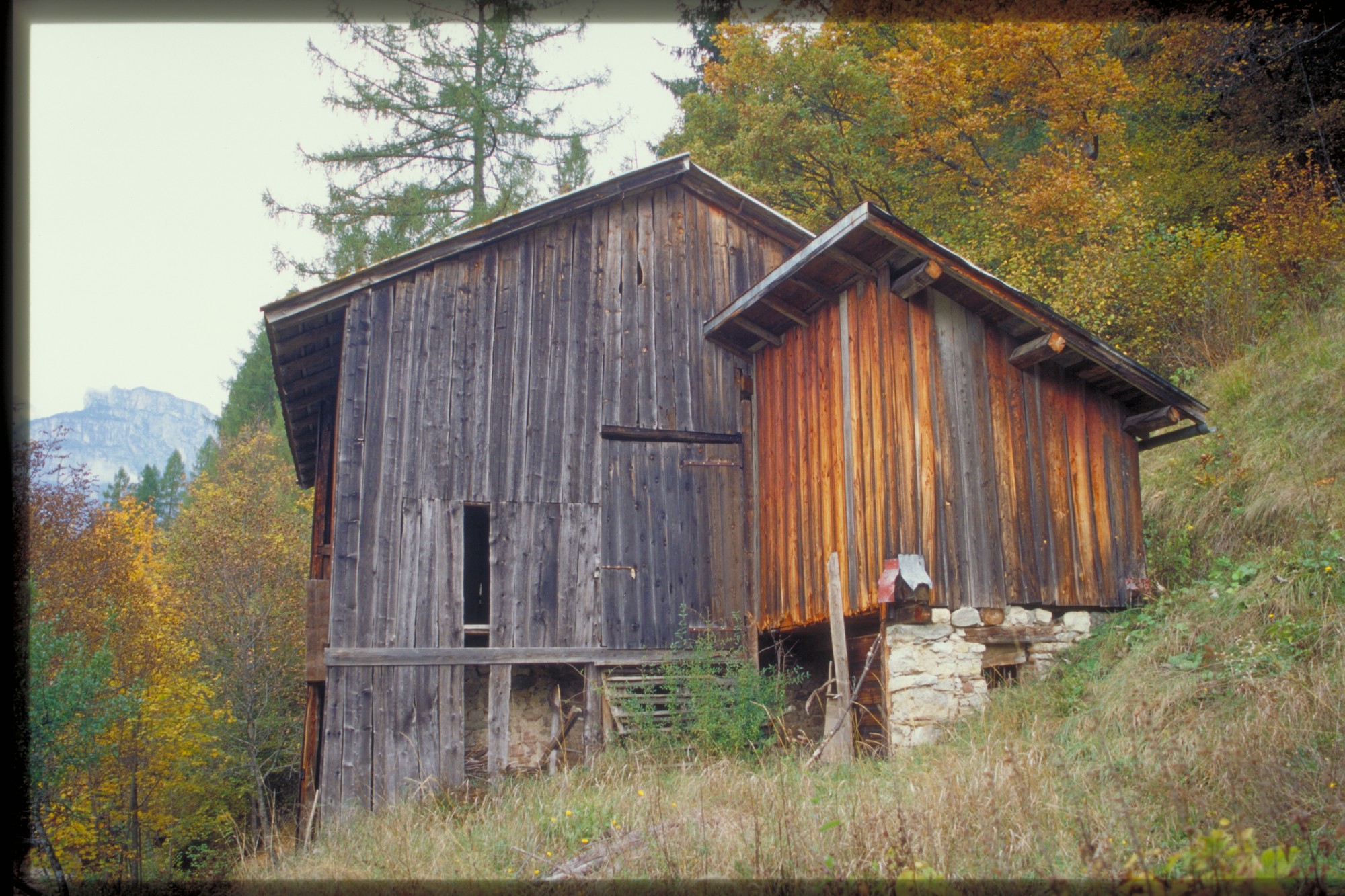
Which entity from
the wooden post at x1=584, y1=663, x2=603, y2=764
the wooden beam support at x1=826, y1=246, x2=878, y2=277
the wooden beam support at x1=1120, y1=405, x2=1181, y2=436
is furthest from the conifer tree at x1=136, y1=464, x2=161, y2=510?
the wooden beam support at x1=1120, y1=405, x2=1181, y2=436

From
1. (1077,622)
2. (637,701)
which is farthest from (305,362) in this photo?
(1077,622)

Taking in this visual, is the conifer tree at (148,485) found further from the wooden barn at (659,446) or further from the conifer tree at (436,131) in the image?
the wooden barn at (659,446)

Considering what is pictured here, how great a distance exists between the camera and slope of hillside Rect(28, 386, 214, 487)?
133 meters

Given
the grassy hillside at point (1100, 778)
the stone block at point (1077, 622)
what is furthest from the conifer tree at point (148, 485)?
the stone block at point (1077, 622)

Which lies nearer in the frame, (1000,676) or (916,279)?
(916,279)

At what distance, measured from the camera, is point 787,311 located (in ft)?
37.5

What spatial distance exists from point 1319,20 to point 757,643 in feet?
47.0

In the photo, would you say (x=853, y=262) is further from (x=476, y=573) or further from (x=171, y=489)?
(x=171, y=489)

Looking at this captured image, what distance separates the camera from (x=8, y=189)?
3549 millimetres

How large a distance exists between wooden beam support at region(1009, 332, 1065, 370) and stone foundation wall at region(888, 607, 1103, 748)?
8.71 feet

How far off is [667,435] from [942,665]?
4452mm

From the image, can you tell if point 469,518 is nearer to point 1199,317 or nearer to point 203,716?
point 1199,317

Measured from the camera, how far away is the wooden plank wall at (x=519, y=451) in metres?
10.6

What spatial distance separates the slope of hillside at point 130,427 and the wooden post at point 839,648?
439 feet
